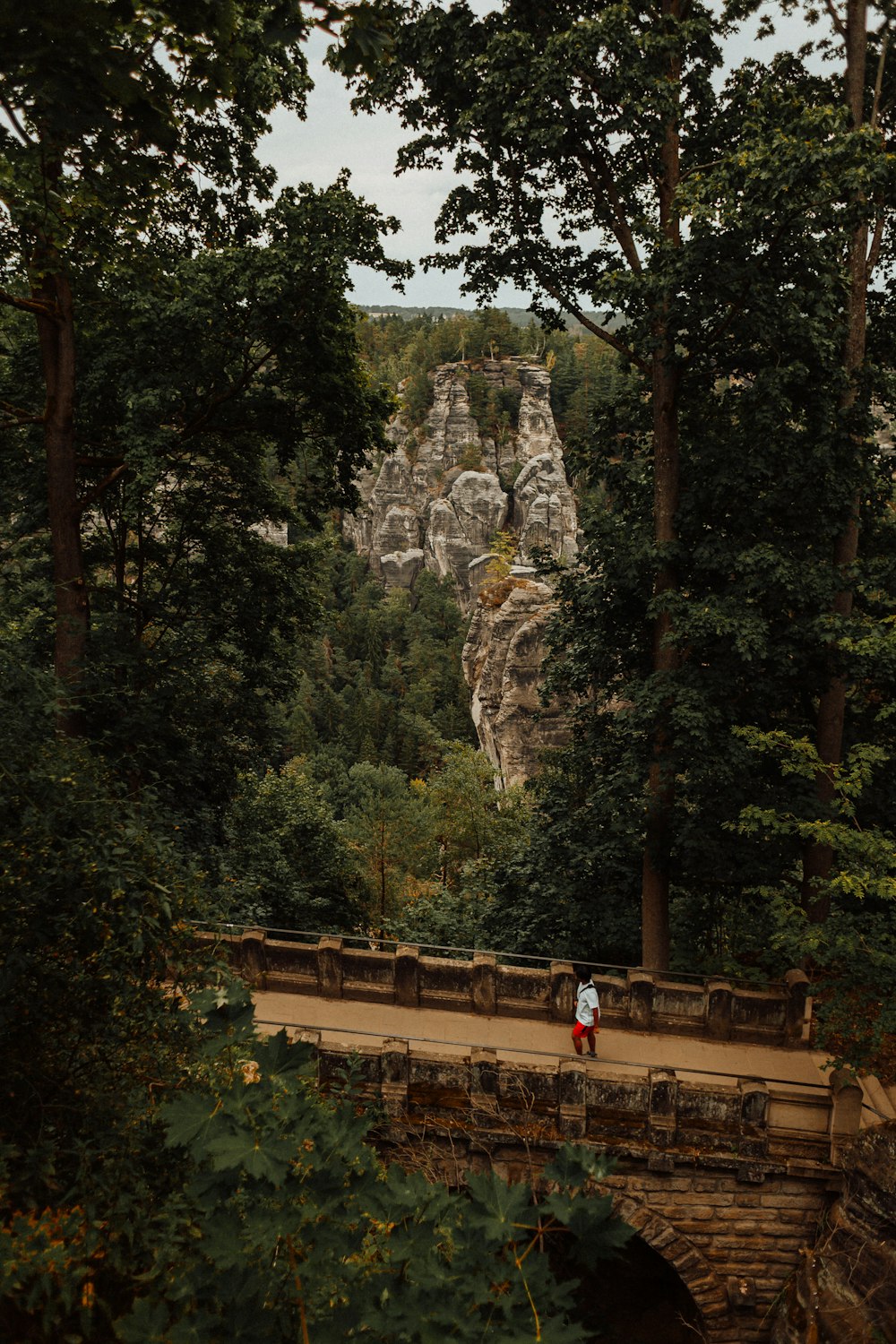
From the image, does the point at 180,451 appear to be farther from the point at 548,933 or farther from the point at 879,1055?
the point at 879,1055

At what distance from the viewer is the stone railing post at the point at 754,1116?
7.91m

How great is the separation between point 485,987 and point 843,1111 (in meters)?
3.94

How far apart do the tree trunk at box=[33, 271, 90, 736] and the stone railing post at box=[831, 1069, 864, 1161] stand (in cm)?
847

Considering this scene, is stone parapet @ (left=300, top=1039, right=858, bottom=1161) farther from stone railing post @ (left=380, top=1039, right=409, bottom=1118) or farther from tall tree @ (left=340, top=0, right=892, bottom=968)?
tall tree @ (left=340, top=0, right=892, bottom=968)

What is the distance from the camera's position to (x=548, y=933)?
12.4 m

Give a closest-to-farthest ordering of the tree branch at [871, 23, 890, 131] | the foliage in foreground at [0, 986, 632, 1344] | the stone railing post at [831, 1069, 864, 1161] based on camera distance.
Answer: the foliage in foreground at [0, 986, 632, 1344], the stone railing post at [831, 1069, 864, 1161], the tree branch at [871, 23, 890, 131]

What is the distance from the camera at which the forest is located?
3.05 meters

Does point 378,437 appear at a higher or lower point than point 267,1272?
higher

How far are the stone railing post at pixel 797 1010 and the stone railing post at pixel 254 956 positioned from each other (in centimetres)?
631

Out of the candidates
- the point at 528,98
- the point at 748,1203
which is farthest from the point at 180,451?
the point at 748,1203

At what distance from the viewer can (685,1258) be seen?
26.6 feet

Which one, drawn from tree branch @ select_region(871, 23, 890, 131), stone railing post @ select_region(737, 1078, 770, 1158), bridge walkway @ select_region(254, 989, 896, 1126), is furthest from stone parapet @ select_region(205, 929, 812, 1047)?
tree branch @ select_region(871, 23, 890, 131)

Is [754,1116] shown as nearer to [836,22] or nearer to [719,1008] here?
[719,1008]

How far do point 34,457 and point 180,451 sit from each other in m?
2.03
